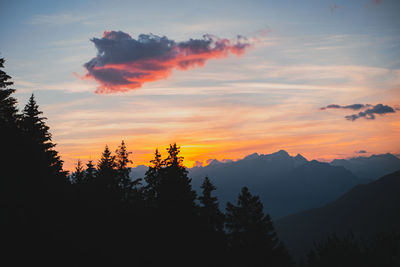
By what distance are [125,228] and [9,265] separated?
38.7 feet

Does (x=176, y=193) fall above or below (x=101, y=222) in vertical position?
above

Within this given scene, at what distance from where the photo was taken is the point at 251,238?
30.6 m

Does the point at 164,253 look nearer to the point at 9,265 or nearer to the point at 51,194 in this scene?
the point at 51,194

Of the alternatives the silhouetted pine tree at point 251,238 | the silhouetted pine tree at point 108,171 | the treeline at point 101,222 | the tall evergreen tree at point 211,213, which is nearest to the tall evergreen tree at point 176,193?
the treeline at point 101,222

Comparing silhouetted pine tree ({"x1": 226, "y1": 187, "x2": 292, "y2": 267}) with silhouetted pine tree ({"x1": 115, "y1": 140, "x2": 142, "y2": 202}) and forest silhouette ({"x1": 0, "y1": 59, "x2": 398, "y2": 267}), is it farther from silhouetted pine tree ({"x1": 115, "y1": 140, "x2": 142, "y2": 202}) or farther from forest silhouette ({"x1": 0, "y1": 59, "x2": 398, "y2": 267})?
silhouetted pine tree ({"x1": 115, "y1": 140, "x2": 142, "y2": 202})

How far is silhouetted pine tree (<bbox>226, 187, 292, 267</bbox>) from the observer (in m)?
30.2

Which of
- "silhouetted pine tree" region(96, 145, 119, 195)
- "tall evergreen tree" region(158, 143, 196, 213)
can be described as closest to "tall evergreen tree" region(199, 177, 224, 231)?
"tall evergreen tree" region(158, 143, 196, 213)

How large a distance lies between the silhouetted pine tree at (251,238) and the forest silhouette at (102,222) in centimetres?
10

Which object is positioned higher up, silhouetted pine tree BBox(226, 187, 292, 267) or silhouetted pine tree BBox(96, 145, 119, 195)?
silhouetted pine tree BBox(96, 145, 119, 195)

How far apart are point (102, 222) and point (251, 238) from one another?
50.5 feet

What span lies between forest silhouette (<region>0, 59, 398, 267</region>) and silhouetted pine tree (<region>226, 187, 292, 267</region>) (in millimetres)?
99

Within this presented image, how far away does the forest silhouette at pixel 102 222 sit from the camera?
17562mm

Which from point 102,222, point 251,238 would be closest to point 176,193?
point 102,222

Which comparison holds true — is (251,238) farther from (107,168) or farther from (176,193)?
(107,168)
